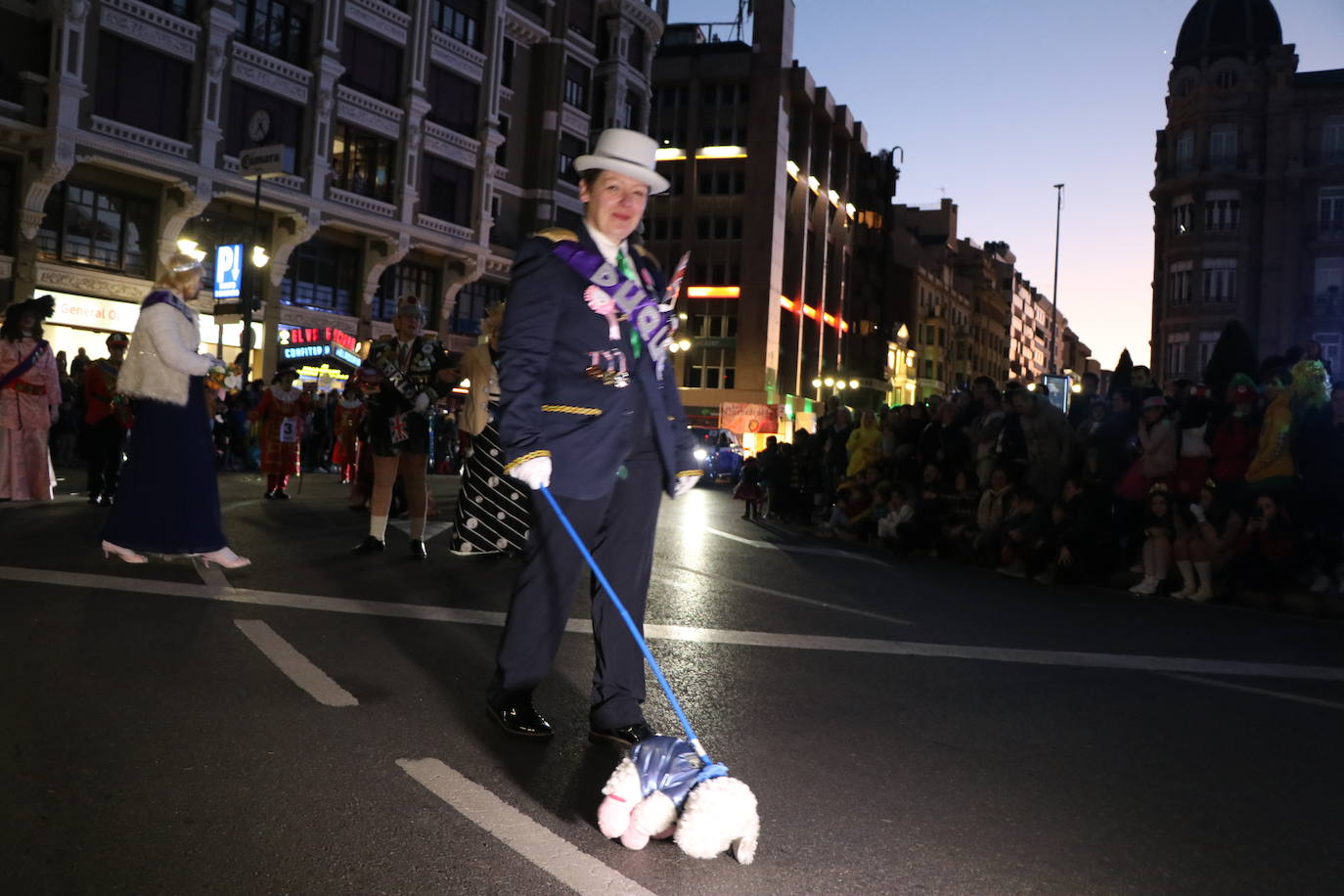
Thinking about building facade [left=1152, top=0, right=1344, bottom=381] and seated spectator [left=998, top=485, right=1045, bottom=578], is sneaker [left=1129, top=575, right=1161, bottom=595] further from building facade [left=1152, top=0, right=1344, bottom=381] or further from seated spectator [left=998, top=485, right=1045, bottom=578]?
building facade [left=1152, top=0, right=1344, bottom=381]

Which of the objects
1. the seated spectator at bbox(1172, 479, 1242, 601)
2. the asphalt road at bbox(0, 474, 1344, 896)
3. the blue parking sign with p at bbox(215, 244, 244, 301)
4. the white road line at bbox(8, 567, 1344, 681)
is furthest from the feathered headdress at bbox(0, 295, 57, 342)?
the blue parking sign with p at bbox(215, 244, 244, 301)

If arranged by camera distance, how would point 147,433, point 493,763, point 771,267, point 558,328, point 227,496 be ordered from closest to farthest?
point 493,763 → point 558,328 → point 147,433 → point 227,496 → point 771,267

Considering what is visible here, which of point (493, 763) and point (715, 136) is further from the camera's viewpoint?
point (715, 136)

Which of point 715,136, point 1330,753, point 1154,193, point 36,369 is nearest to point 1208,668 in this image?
point 1330,753

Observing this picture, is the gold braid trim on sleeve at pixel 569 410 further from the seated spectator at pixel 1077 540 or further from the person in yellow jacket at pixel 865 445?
the person in yellow jacket at pixel 865 445

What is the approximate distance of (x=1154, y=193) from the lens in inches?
2320

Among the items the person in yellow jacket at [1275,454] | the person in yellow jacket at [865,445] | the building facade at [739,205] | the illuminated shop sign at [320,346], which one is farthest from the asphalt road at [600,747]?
the building facade at [739,205]

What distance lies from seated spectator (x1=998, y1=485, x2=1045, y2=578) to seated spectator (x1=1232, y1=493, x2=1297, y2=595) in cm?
182

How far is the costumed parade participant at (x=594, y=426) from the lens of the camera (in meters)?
4.08

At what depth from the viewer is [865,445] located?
1638 cm

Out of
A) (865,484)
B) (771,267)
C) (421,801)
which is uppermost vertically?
(771,267)

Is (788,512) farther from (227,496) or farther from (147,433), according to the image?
(147,433)

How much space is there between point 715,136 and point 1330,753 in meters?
65.4

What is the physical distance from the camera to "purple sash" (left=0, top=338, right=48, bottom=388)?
11.5m
